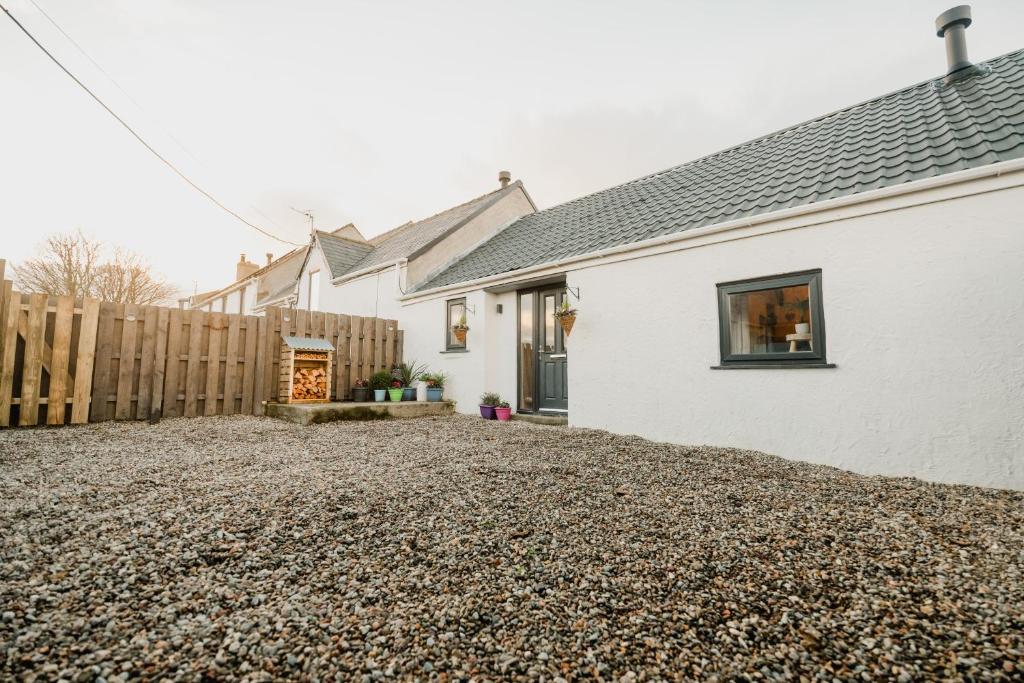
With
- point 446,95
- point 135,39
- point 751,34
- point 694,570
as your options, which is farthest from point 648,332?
point 135,39

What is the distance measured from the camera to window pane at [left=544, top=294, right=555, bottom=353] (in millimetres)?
7676

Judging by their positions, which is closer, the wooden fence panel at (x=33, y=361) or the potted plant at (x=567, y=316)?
the wooden fence panel at (x=33, y=361)

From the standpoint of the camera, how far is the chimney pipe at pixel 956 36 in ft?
21.3

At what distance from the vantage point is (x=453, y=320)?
30.1 feet

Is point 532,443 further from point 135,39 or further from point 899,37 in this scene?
point 899,37

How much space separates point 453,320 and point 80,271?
15.7m

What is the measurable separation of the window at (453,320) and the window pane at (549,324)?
1.97 m

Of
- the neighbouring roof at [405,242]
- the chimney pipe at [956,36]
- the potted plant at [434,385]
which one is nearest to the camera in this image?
the chimney pipe at [956,36]

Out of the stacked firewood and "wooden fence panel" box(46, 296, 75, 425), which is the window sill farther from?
"wooden fence panel" box(46, 296, 75, 425)

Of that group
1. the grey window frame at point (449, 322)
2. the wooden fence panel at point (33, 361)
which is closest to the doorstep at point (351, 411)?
the grey window frame at point (449, 322)

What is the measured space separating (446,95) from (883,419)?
394 inches

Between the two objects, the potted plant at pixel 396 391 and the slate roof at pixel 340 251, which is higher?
the slate roof at pixel 340 251

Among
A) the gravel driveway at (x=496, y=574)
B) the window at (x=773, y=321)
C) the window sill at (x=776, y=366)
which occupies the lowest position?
the gravel driveway at (x=496, y=574)

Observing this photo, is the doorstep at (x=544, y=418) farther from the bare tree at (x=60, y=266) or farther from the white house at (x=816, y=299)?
the bare tree at (x=60, y=266)
